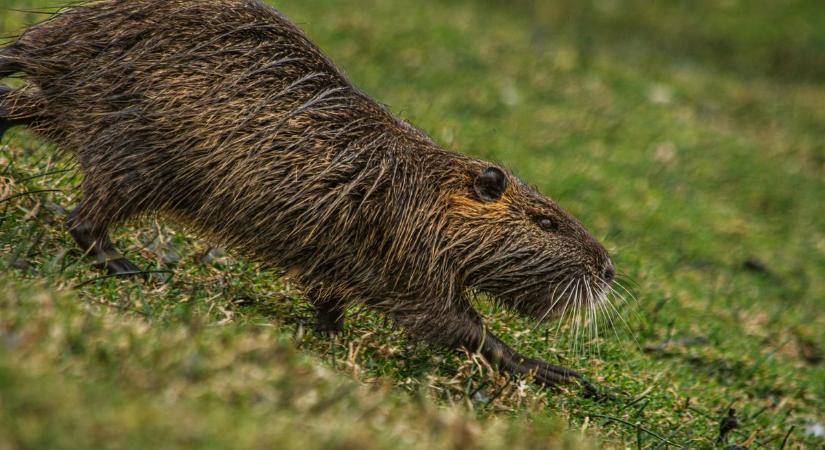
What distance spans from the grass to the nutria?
0.78 ft

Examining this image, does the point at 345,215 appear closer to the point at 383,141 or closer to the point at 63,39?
the point at 383,141

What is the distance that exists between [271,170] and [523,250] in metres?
1.11

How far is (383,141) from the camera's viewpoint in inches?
164

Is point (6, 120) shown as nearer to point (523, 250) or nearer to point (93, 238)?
point (93, 238)

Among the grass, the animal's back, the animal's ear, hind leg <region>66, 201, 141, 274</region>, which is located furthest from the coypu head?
hind leg <region>66, 201, 141, 274</region>

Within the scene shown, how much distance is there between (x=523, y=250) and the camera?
420 centimetres

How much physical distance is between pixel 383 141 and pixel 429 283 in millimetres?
634

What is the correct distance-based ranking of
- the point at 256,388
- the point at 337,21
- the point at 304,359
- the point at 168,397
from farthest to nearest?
the point at 337,21
the point at 304,359
the point at 256,388
the point at 168,397

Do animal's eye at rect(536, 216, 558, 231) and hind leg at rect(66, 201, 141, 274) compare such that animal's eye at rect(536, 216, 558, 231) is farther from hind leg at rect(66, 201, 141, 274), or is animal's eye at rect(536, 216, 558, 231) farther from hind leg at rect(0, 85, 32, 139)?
hind leg at rect(0, 85, 32, 139)

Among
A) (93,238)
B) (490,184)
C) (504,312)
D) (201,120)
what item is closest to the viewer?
(201,120)

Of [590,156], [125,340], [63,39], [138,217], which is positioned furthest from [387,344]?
[590,156]

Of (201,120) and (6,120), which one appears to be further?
(6,120)

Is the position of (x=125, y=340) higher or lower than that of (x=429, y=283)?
lower

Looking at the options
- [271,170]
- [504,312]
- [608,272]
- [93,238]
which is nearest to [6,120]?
[93,238]
